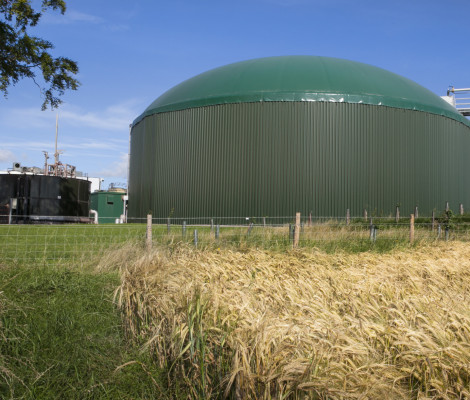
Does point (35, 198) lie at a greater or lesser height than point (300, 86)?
lesser

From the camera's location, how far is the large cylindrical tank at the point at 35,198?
25828 millimetres

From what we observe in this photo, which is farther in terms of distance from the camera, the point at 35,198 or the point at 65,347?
the point at 35,198

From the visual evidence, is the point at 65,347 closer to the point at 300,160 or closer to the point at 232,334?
the point at 232,334

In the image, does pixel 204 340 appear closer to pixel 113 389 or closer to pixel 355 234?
pixel 113 389

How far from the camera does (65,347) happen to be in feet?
14.2

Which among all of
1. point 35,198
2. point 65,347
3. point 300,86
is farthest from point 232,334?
point 35,198

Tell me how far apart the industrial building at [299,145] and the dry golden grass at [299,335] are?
1597cm

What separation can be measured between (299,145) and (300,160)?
2.46ft

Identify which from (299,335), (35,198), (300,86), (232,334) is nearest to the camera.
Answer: (299,335)

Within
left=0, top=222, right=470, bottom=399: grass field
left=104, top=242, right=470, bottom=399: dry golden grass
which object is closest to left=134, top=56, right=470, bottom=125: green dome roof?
left=0, top=222, right=470, bottom=399: grass field

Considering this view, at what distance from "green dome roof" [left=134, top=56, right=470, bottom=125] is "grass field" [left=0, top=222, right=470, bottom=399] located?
16.6 metres

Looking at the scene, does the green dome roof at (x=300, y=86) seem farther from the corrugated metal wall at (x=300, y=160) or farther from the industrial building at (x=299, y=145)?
the corrugated metal wall at (x=300, y=160)

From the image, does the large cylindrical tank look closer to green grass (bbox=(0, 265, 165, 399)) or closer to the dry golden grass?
green grass (bbox=(0, 265, 165, 399))

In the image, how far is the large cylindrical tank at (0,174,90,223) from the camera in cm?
2583
